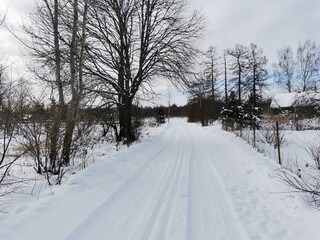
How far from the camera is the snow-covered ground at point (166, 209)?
502 cm

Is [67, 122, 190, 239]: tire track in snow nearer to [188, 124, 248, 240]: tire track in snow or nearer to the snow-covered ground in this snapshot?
the snow-covered ground

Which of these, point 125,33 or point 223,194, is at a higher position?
point 125,33

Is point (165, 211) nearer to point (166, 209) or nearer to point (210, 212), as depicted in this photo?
point (166, 209)

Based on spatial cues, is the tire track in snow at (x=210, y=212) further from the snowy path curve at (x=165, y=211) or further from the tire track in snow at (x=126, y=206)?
the tire track in snow at (x=126, y=206)

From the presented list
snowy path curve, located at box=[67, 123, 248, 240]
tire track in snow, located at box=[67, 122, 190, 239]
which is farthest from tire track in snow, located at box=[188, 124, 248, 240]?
tire track in snow, located at box=[67, 122, 190, 239]

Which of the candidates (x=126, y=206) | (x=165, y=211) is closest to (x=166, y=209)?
(x=165, y=211)

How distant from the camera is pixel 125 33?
64.6 feet

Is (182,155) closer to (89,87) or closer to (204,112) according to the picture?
(89,87)

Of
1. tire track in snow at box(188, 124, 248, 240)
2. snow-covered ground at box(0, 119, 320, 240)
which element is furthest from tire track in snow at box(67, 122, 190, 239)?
tire track in snow at box(188, 124, 248, 240)

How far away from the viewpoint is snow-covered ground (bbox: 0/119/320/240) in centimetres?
502

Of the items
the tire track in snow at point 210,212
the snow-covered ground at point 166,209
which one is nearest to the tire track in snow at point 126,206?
the snow-covered ground at point 166,209

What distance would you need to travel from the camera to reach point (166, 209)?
618 cm

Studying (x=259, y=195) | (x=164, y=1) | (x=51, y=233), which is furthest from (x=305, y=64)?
(x=51, y=233)

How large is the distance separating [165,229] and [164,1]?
58.5 ft
